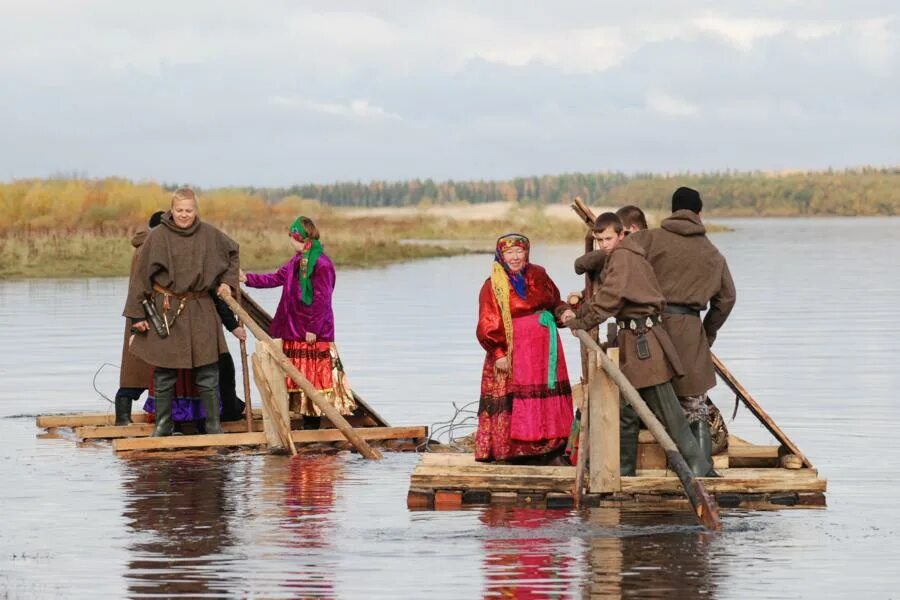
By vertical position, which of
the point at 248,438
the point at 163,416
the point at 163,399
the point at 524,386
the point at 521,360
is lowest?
the point at 248,438

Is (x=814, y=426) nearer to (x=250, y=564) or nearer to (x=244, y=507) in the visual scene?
(x=244, y=507)

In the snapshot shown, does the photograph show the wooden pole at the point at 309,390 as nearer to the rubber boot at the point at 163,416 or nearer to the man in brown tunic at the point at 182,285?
the man in brown tunic at the point at 182,285

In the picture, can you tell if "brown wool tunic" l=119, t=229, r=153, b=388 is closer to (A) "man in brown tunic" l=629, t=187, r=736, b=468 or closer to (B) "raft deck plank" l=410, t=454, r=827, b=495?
(B) "raft deck plank" l=410, t=454, r=827, b=495

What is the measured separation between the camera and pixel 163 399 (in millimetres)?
14812

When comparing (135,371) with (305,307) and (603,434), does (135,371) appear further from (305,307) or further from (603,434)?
(603,434)

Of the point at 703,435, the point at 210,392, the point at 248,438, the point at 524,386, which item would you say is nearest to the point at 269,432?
the point at 248,438

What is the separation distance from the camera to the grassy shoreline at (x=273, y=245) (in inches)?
1815

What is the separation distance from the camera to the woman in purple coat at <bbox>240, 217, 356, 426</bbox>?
50.2 ft

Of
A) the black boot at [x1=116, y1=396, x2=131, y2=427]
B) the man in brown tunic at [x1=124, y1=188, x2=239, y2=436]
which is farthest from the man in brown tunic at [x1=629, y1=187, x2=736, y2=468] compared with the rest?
the black boot at [x1=116, y1=396, x2=131, y2=427]

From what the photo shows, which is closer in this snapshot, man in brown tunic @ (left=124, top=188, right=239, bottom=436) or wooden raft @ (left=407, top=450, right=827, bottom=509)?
wooden raft @ (left=407, top=450, right=827, bottom=509)

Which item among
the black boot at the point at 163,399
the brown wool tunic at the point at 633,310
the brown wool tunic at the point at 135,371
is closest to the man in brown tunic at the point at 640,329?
the brown wool tunic at the point at 633,310

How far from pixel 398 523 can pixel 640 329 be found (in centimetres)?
179

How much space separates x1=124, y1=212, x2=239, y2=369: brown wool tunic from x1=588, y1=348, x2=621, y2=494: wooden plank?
3.64m

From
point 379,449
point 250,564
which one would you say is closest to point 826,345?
point 379,449
